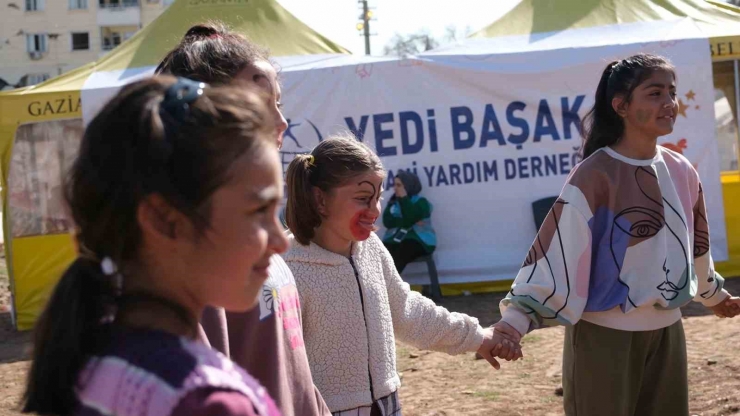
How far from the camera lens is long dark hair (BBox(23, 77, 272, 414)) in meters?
1.10

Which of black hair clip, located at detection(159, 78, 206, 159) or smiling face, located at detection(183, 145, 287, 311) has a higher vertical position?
black hair clip, located at detection(159, 78, 206, 159)

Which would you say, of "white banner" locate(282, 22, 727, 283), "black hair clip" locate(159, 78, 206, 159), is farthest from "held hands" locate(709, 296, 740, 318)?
"white banner" locate(282, 22, 727, 283)

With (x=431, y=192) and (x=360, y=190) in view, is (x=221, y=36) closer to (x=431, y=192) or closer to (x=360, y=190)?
(x=360, y=190)

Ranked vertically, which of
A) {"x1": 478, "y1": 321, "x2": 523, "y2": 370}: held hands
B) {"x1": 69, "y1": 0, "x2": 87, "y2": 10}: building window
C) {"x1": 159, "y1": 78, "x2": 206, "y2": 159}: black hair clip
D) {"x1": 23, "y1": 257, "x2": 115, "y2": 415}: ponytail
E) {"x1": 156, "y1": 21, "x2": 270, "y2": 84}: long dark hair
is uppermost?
{"x1": 69, "y1": 0, "x2": 87, "y2": 10}: building window

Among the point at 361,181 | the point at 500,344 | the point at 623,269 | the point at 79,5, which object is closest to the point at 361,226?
the point at 361,181

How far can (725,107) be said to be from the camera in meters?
11.5

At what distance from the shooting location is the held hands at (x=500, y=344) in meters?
3.13

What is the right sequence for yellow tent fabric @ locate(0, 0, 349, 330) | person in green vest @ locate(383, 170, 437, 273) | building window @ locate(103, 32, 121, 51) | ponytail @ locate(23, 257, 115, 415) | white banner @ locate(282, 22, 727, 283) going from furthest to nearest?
building window @ locate(103, 32, 121, 51), white banner @ locate(282, 22, 727, 283), yellow tent fabric @ locate(0, 0, 349, 330), person in green vest @ locate(383, 170, 437, 273), ponytail @ locate(23, 257, 115, 415)

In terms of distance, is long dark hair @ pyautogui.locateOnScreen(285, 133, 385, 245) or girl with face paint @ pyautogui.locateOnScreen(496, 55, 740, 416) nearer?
long dark hair @ pyautogui.locateOnScreen(285, 133, 385, 245)

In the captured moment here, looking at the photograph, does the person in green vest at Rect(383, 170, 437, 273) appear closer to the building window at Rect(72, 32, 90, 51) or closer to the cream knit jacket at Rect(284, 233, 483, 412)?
the cream knit jacket at Rect(284, 233, 483, 412)

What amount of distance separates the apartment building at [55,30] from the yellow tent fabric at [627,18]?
171ft

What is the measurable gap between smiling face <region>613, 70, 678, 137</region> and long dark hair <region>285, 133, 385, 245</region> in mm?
1065

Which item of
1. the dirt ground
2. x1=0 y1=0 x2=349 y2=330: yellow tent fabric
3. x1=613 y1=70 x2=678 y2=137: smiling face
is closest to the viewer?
x1=613 y1=70 x2=678 y2=137: smiling face

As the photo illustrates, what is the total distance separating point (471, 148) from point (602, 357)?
247 inches
